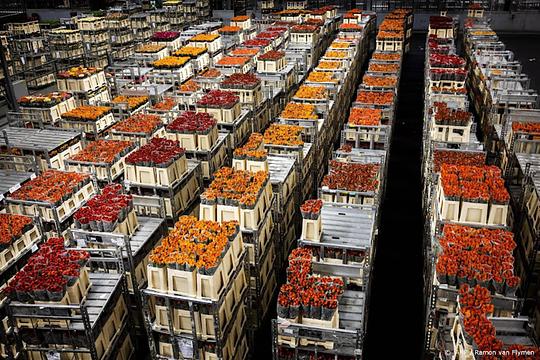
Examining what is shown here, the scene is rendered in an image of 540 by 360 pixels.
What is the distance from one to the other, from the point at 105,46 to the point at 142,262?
21962mm

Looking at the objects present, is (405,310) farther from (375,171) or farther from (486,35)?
(486,35)

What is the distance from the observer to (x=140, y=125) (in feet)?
46.1

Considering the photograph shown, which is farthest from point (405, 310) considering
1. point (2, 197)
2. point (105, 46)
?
point (105, 46)

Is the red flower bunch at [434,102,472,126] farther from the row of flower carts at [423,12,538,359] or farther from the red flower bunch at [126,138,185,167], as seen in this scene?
the red flower bunch at [126,138,185,167]

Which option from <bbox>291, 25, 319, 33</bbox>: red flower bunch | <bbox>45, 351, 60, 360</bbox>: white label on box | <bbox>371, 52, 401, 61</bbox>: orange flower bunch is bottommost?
<bbox>45, 351, 60, 360</bbox>: white label on box

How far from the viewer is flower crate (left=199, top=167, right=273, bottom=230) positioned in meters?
8.85

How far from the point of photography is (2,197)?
10.6m

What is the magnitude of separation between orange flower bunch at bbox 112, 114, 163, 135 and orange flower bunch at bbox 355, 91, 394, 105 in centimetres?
635

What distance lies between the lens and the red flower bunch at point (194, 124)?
12.5 meters

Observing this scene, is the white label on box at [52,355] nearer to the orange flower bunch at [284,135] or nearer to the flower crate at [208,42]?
the orange flower bunch at [284,135]

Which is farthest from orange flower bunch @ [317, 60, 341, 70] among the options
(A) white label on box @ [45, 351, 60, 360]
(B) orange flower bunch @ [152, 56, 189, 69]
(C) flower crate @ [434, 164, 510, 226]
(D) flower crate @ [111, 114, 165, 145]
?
(A) white label on box @ [45, 351, 60, 360]

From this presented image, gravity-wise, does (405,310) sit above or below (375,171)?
below

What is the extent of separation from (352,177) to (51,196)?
6.36 m

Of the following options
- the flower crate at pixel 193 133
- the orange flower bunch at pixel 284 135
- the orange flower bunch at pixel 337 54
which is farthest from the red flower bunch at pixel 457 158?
the orange flower bunch at pixel 337 54
